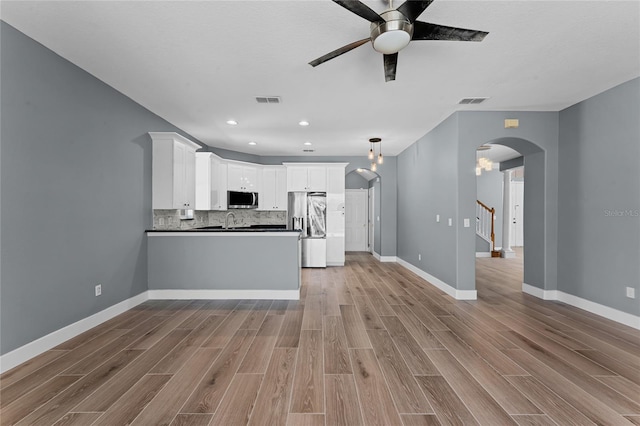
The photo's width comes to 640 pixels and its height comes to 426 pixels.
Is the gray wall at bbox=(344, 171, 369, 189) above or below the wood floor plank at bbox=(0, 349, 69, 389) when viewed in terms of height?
above

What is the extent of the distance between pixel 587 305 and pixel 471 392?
→ 299 centimetres

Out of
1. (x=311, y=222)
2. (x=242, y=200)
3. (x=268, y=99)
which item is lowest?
(x=311, y=222)

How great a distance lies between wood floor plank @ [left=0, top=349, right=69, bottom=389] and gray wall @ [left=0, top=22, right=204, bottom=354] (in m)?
0.17

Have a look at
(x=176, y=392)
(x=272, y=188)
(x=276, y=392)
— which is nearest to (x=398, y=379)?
(x=276, y=392)

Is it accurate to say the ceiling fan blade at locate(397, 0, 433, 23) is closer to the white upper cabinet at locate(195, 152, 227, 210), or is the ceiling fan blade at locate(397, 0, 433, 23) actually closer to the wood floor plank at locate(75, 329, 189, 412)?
the wood floor plank at locate(75, 329, 189, 412)

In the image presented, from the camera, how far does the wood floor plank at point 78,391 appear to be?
180cm

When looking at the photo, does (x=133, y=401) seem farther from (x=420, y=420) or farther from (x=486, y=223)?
(x=486, y=223)

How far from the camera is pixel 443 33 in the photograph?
2.07m

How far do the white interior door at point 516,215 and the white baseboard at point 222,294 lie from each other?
961 cm

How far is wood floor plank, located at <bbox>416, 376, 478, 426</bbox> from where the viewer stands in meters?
1.77

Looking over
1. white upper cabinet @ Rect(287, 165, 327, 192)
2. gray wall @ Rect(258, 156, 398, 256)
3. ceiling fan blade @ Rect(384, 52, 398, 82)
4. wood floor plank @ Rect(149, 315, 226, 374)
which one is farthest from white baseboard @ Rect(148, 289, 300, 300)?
gray wall @ Rect(258, 156, 398, 256)

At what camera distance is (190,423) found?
68.6 inches

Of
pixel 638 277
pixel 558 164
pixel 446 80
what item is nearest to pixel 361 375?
pixel 446 80

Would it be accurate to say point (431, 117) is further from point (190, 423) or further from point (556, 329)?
point (190, 423)
